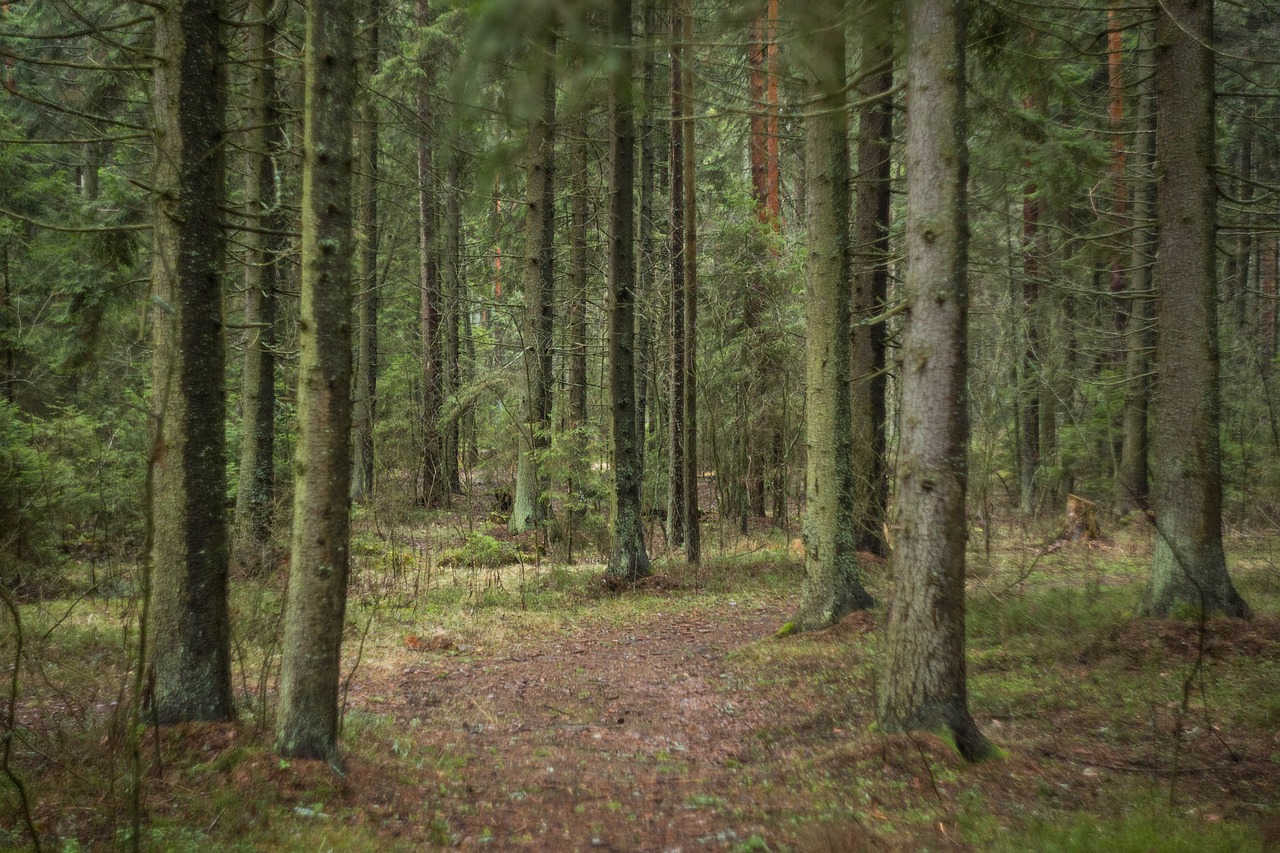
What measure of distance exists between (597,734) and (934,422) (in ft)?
12.5

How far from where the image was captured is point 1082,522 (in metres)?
15.0

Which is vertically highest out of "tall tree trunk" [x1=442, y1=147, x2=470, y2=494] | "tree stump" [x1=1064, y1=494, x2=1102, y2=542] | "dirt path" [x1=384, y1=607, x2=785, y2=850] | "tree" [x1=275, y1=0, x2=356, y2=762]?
"tall tree trunk" [x1=442, y1=147, x2=470, y2=494]

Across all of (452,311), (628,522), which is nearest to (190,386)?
(628,522)

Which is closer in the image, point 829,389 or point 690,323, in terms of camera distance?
point 829,389

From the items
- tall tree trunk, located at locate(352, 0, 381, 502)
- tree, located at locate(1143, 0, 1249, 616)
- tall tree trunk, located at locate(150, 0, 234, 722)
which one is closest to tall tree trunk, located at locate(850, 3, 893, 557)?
tree, located at locate(1143, 0, 1249, 616)

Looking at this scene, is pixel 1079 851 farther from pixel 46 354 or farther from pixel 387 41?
pixel 387 41

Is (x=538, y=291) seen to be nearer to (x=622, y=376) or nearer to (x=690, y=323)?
(x=690, y=323)

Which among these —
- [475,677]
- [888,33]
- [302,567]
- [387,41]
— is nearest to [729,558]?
[475,677]

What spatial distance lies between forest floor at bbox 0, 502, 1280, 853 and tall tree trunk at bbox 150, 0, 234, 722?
278 millimetres

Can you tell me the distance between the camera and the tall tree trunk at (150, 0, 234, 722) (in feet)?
15.8

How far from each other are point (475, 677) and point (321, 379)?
4583mm

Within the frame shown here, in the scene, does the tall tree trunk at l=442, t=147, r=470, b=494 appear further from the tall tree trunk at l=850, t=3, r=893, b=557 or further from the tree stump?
the tree stump

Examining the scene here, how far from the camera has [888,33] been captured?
6965 millimetres

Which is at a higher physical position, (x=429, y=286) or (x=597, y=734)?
(x=429, y=286)
